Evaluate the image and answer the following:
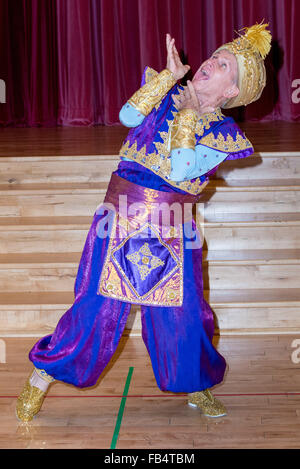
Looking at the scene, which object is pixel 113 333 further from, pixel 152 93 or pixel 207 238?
pixel 207 238

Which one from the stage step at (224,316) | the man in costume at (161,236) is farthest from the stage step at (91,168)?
the man in costume at (161,236)

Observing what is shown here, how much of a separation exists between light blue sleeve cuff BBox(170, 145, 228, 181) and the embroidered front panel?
244mm

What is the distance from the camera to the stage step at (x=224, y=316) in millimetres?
3219

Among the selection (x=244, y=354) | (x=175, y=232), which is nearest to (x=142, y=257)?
(x=175, y=232)

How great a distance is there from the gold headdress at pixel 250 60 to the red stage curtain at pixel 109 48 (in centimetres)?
374

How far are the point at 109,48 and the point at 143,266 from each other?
159 inches

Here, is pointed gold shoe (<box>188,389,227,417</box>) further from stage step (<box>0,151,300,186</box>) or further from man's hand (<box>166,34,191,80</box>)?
stage step (<box>0,151,300,186</box>)

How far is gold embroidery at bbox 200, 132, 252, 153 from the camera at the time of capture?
6.57 ft

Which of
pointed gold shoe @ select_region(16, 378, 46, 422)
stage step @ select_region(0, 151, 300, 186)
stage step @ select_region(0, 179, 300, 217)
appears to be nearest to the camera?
pointed gold shoe @ select_region(16, 378, 46, 422)

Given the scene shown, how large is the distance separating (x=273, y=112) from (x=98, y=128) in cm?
161

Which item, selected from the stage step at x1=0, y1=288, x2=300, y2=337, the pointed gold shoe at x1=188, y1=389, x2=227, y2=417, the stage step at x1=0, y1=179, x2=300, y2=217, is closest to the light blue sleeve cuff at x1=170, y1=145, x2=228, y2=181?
the pointed gold shoe at x1=188, y1=389, x2=227, y2=417

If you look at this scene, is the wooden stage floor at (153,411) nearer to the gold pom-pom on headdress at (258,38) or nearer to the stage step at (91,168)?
the gold pom-pom on headdress at (258,38)

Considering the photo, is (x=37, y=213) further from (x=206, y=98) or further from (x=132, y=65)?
(x=132, y=65)

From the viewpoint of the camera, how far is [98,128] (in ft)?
19.0
